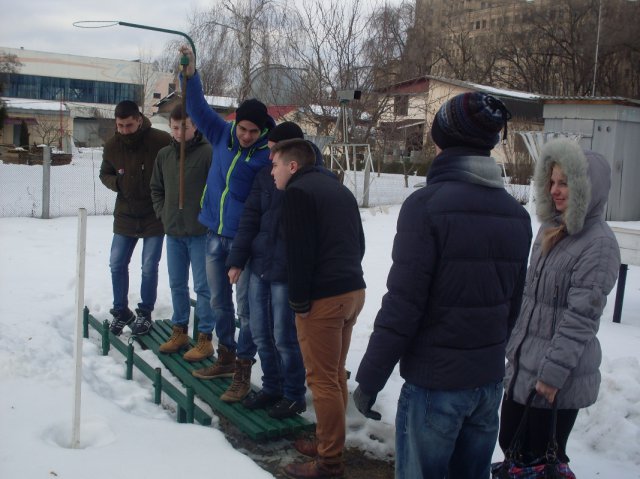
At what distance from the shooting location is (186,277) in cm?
539

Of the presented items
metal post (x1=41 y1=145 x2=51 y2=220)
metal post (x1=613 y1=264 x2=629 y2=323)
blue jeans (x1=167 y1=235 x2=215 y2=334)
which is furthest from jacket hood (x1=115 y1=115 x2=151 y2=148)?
metal post (x1=41 y1=145 x2=51 y2=220)

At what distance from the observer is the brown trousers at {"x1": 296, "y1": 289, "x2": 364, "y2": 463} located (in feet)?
11.0

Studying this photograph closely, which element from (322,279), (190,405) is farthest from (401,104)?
(322,279)

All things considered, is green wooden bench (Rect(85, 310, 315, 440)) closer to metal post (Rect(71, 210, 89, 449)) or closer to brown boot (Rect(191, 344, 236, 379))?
brown boot (Rect(191, 344, 236, 379))

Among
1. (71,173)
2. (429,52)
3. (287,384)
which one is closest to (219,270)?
(287,384)

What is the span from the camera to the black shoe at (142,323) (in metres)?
5.63

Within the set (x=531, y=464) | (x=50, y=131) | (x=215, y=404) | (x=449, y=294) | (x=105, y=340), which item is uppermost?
(x=50, y=131)

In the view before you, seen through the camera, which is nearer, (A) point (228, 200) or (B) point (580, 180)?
(B) point (580, 180)

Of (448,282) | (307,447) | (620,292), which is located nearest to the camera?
(448,282)

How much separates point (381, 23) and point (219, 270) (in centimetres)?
1698

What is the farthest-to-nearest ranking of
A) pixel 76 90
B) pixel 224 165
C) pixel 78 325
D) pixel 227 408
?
pixel 76 90 → pixel 224 165 → pixel 227 408 → pixel 78 325

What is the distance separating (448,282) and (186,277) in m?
3.54

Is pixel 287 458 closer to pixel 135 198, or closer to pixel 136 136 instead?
pixel 135 198

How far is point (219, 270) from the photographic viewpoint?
453cm
